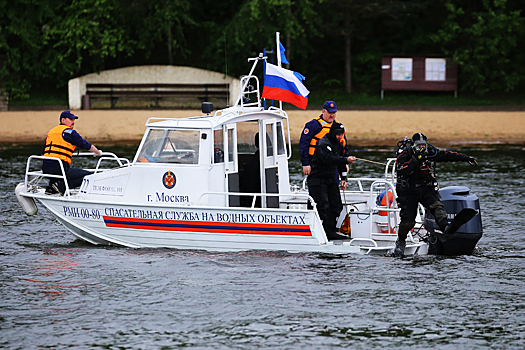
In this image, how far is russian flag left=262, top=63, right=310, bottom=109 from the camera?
42.6 feet

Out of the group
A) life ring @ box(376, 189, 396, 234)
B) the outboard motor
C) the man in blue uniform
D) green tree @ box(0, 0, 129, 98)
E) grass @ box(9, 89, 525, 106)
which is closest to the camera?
the outboard motor

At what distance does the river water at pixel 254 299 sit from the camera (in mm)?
9227

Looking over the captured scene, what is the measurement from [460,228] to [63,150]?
6.28 metres

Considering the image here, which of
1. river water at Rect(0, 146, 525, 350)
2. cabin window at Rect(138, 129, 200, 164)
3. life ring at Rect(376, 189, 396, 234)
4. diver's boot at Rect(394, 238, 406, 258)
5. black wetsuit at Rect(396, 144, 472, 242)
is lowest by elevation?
river water at Rect(0, 146, 525, 350)

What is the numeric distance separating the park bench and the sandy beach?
144 inches

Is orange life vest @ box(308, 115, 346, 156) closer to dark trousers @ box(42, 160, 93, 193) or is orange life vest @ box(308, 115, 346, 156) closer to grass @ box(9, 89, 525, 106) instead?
dark trousers @ box(42, 160, 93, 193)

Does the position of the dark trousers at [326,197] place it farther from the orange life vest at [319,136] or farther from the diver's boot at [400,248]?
the diver's boot at [400,248]

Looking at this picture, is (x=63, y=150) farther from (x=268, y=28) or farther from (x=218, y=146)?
(x=268, y=28)

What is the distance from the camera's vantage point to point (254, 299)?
1052 cm

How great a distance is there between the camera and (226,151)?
40.9 ft

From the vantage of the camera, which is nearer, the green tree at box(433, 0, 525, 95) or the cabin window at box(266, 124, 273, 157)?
the cabin window at box(266, 124, 273, 157)

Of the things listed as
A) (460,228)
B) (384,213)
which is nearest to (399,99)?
(384,213)

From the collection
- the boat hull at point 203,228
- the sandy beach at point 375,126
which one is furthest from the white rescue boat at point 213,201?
the sandy beach at point 375,126

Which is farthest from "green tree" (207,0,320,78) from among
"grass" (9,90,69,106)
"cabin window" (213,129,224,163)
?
"cabin window" (213,129,224,163)
